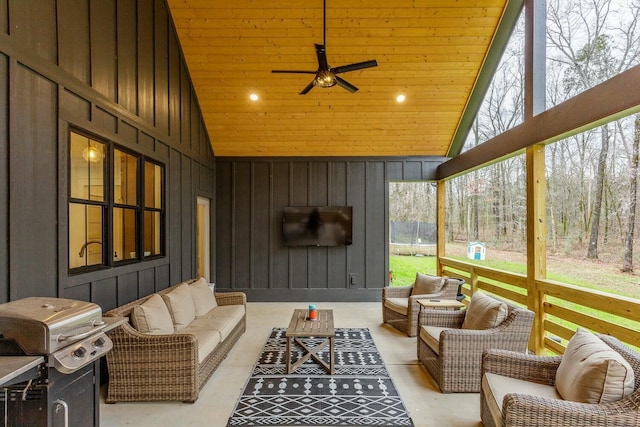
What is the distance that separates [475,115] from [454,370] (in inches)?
176

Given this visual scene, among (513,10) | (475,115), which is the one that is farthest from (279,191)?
(513,10)

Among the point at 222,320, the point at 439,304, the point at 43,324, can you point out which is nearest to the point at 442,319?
the point at 439,304

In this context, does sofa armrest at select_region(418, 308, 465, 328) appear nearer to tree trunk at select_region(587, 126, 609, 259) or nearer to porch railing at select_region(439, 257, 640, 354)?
porch railing at select_region(439, 257, 640, 354)

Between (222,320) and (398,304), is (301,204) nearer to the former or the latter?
(398,304)

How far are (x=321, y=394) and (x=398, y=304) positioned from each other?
2.22m

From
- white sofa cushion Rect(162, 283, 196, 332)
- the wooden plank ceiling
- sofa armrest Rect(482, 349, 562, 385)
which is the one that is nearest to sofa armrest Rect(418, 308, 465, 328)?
sofa armrest Rect(482, 349, 562, 385)

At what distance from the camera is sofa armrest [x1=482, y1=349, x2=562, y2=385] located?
2369 mm

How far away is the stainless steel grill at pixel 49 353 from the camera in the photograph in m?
1.75

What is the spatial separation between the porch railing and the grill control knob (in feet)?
12.7

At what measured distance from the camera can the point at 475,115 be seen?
5949 mm

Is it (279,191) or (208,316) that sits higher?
(279,191)

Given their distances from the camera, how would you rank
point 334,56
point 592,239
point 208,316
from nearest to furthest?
point 592,239 → point 208,316 → point 334,56

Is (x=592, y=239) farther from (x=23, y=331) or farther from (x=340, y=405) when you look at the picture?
(x=23, y=331)

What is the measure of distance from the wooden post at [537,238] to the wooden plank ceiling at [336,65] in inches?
83.6
